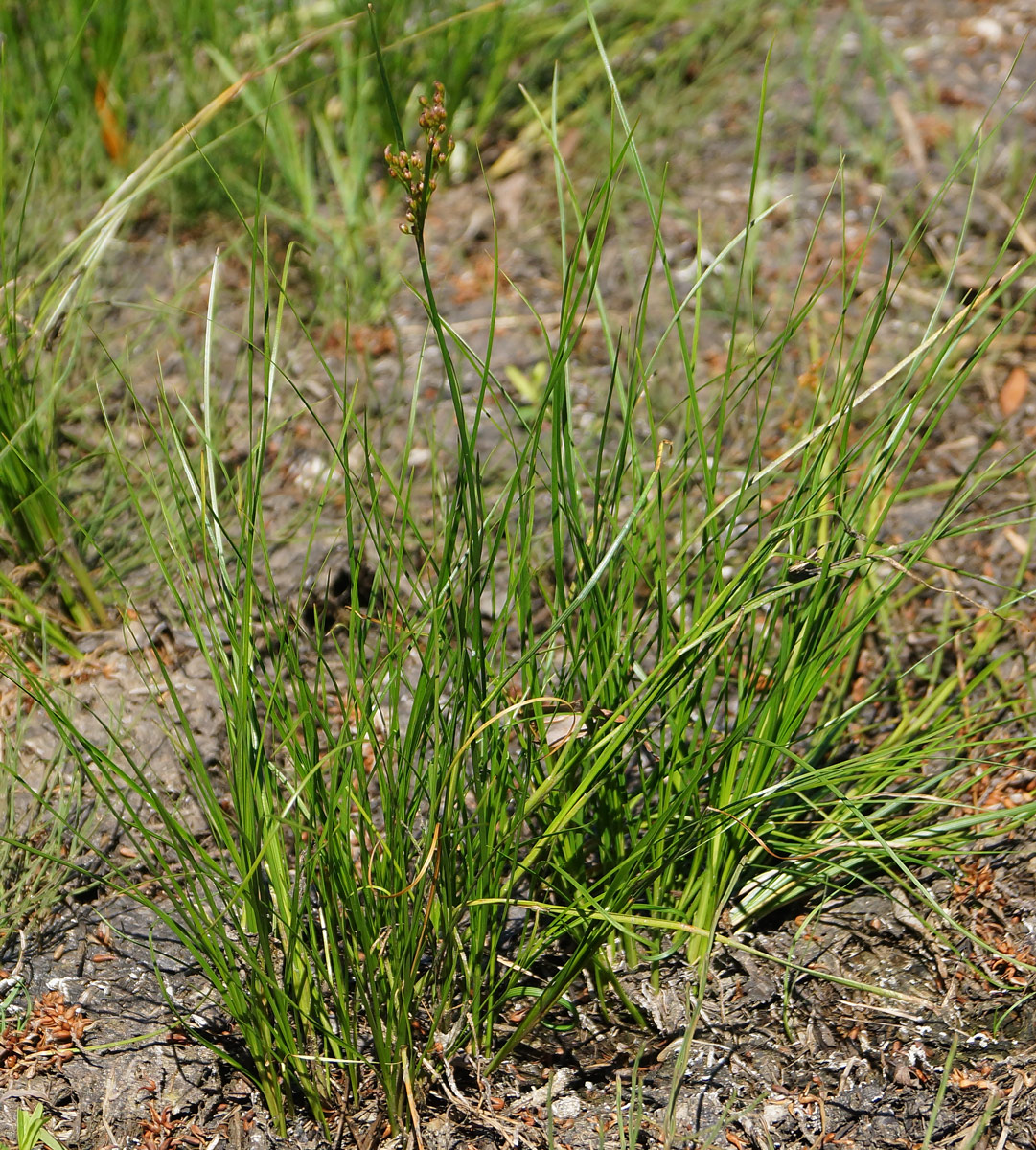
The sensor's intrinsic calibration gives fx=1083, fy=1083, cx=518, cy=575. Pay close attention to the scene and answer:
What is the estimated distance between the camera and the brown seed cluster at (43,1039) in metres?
1.44

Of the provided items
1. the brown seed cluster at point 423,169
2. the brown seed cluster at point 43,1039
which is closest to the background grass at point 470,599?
the brown seed cluster at point 423,169

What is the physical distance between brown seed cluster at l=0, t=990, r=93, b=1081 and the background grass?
7.9 inches

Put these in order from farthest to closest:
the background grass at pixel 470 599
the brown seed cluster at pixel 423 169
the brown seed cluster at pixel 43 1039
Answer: the brown seed cluster at pixel 43 1039, the background grass at pixel 470 599, the brown seed cluster at pixel 423 169

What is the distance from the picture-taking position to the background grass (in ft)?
4.25

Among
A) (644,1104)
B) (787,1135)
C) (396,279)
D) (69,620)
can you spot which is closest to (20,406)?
(69,620)

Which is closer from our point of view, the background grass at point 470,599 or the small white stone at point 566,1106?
the background grass at point 470,599

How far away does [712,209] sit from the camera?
294 centimetres

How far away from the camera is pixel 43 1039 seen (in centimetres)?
147

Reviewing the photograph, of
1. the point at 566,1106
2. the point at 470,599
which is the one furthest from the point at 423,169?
the point at 566,1106

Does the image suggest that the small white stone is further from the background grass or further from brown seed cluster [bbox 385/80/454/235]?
brown seed cluster [bbox 385/80/454/235]

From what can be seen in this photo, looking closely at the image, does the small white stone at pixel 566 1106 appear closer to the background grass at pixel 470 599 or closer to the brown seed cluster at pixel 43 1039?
the background grass at pixel 470 599

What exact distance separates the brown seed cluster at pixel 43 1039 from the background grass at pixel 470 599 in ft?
0.66

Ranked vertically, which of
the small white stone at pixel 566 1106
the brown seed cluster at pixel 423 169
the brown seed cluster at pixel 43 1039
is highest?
the brown seed cluster at pixel 423 169

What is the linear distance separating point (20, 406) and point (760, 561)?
132cm
